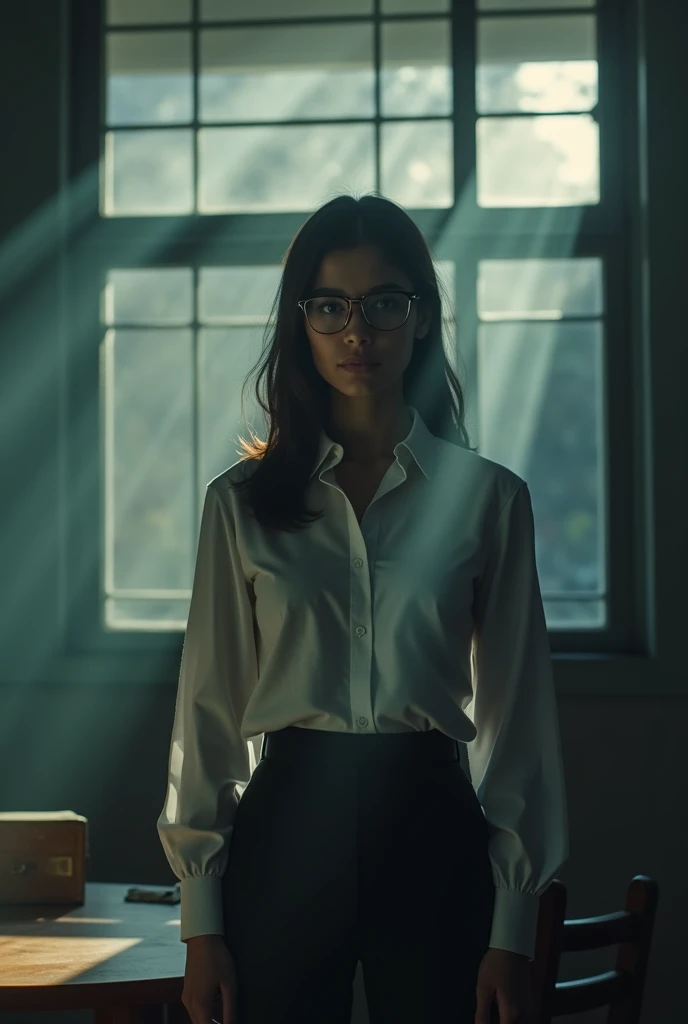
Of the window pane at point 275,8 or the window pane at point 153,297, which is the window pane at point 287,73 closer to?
the window pane at point 275,8

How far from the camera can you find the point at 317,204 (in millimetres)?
2969

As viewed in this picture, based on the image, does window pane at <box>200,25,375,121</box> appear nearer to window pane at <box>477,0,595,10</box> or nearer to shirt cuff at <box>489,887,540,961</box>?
window pane at <box>477,0,595,10</box>

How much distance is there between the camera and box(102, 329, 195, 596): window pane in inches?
117

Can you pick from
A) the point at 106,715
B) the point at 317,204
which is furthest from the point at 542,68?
the point at 106,715

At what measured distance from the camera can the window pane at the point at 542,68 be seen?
116 inches

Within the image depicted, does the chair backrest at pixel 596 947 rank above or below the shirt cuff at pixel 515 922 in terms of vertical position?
below

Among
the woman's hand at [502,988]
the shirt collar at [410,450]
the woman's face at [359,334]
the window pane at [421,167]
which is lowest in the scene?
the woman's hand at [502,988]

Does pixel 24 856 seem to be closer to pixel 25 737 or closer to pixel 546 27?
pixel 25 737

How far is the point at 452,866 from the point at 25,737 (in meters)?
1.87

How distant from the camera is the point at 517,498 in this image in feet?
4.28

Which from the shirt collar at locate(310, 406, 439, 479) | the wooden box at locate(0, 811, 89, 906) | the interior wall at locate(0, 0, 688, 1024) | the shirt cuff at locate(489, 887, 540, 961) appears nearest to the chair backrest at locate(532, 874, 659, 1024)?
the shirt cuff at locate(489, 887, 540, 961)

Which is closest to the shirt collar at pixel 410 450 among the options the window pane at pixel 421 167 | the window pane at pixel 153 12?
the window pane at pixel 421 167

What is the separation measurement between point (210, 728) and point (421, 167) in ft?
6.81

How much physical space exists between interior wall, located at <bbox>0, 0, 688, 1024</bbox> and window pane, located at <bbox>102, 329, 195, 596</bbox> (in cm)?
18
